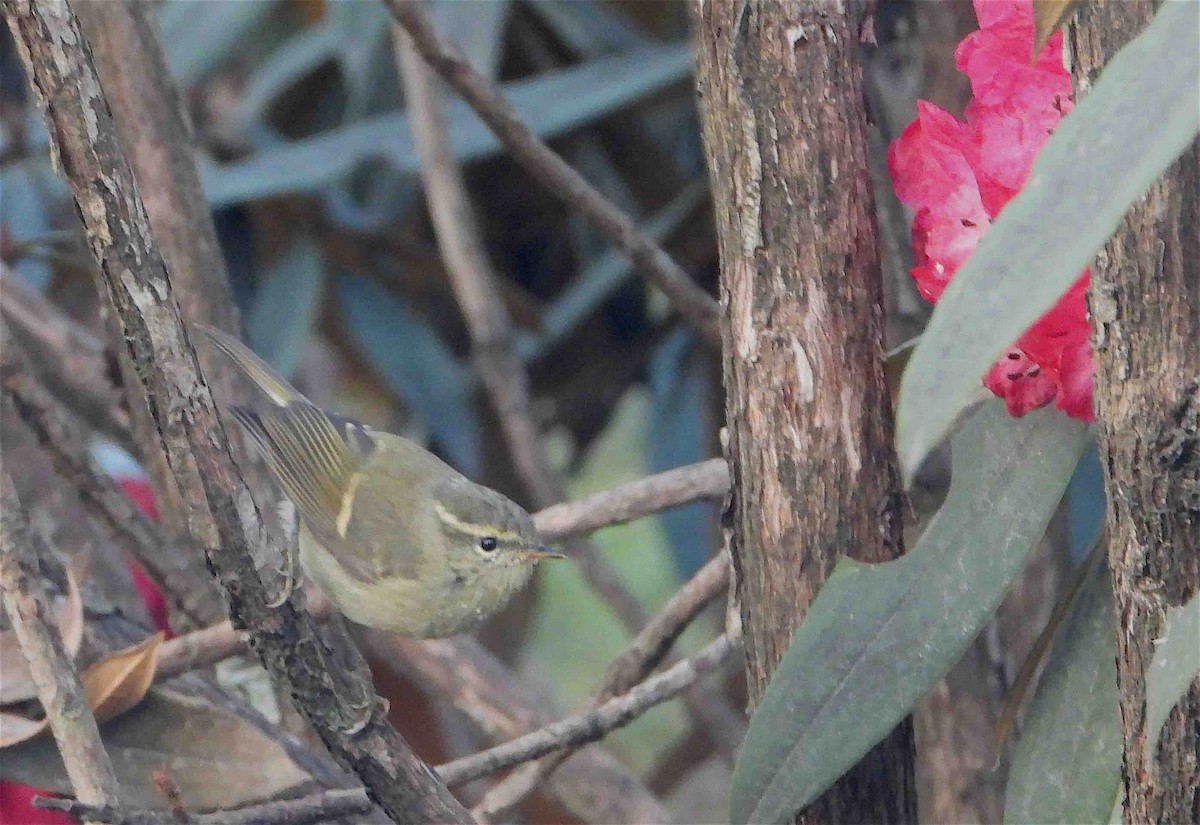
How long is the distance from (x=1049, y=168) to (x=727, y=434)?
0.40m

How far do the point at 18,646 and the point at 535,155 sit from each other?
26.4 inches

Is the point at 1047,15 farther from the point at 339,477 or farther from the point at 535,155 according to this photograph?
the point at 339,477

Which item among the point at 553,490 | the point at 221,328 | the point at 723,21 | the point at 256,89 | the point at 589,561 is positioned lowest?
the point at 589,561

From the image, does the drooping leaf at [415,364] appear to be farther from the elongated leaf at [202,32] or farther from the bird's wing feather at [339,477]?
the bird's wing feather at [339,477]

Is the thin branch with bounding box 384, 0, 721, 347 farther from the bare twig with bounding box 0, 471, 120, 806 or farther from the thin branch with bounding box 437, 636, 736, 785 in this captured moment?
the bare twig with bounding box 0, 471, 120, 806

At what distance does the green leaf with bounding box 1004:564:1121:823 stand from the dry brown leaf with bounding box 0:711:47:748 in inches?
26.8

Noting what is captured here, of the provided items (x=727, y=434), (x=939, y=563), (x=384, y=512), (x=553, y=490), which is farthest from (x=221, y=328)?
(x=939, y=563)

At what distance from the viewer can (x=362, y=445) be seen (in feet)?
5.72

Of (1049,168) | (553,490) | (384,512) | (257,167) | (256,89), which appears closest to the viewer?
(1049,168)

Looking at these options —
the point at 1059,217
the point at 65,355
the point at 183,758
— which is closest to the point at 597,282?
the point at 65,355

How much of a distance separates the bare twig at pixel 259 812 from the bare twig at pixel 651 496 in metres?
0.40

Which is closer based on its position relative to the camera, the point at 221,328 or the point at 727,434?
the point at 727,434

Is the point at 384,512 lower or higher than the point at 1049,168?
lower

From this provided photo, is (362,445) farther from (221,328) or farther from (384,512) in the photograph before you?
(221,328)
